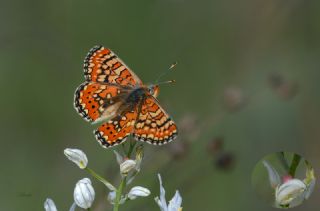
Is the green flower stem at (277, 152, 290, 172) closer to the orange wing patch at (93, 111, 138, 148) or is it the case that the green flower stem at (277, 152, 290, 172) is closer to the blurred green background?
the orange wing patch at (93, 111, 138, 148)

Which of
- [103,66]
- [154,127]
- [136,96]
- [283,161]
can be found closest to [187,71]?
[103,66]

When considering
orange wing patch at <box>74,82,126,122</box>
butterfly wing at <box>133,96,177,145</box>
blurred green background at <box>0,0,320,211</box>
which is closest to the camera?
butterfly wing at <box>133,96,177,145</box>

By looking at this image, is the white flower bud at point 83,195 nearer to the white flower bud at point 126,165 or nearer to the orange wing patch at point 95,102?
the white flower bud at point 126,165

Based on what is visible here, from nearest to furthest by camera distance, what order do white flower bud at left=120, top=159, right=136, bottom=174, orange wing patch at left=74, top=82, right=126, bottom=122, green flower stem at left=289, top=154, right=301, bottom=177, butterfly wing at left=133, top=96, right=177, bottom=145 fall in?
green flower stem at left=289, top=154, right=301, bottom=177, white flower bud at left=120, top=159, right=136, bottom=174, butterfly wing at left=133, top=96, right=177, bottom=145, orange wing patch at left=74, top=82, right=126, bottom=122

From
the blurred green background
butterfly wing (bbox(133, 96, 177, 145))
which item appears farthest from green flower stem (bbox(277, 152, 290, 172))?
the blurred green background

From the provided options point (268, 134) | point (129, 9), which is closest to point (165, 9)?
point (129, 9)

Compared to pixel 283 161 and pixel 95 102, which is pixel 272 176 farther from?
pixel 95 102

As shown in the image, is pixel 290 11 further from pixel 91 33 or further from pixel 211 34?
pixel 91 33
